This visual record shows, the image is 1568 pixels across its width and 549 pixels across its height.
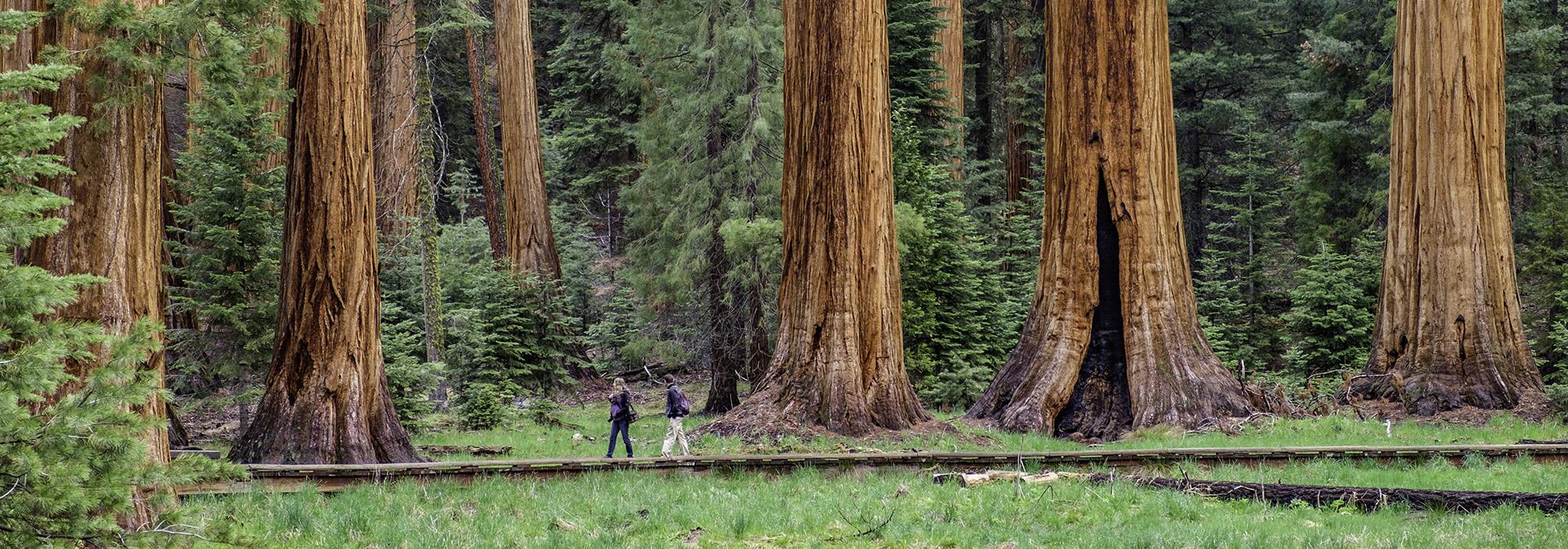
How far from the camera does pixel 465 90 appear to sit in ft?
131

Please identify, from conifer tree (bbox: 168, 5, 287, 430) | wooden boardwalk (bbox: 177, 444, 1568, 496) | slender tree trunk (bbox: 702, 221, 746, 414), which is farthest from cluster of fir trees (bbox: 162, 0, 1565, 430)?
wooden boardwalk (bbox: 177, 444, 1568, 496)

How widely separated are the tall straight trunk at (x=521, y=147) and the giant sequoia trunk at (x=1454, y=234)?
1626cm

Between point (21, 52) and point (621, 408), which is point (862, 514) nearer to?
point (621, 408)

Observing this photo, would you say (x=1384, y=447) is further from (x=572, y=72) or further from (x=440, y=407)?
(x=572, y=72)

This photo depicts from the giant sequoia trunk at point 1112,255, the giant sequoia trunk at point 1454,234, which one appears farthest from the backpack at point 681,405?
the giant sequoia trunk at point 1454,234

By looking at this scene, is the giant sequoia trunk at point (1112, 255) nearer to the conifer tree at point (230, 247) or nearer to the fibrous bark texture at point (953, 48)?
the conifer tree at point (230, 247)

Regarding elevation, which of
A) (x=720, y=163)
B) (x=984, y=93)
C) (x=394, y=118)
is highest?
(x=984, y=93)

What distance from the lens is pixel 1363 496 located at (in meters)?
8.83

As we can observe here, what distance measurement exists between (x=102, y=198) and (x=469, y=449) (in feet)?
→ 22.9

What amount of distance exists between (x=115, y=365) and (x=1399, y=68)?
58.2 ft

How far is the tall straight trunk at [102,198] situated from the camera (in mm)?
7934

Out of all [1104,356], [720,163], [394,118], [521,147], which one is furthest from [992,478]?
[521,147]

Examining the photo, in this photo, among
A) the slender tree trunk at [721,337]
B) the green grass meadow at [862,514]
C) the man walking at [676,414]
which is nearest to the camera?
the green grass meadow at [862,514]

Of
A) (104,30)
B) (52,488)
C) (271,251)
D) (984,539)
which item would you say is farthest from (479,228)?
(52,488)
